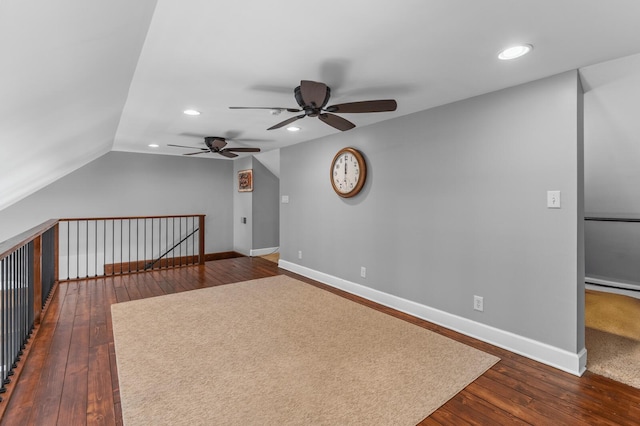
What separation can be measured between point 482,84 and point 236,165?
220 inches

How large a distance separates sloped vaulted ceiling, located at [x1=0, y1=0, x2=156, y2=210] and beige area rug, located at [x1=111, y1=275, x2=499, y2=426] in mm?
1765

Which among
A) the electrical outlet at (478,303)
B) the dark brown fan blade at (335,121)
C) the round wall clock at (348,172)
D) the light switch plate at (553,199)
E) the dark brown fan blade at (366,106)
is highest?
the dark brown fan blade at (366,106)

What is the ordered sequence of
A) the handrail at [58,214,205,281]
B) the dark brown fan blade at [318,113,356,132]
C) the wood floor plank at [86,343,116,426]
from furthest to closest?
the handrail at [58,214,205,281], the dark brown fan blade at [318,113,356,132], the wood floor plank at [86,343,116,426]

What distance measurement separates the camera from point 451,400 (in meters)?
1.91

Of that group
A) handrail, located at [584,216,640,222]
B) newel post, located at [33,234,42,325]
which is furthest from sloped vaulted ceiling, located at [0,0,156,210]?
handrail, located at [584,216,640,222]

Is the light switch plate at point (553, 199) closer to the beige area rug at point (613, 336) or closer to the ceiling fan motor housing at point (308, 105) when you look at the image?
the beige area rug at point (613, 336)

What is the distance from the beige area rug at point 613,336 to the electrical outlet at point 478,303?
30.5 inches

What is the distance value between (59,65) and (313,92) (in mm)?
1424

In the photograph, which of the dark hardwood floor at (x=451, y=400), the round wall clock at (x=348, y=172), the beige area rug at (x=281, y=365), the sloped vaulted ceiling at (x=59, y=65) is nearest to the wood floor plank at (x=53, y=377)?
the dark hardwood floor at (x=451, y=400)

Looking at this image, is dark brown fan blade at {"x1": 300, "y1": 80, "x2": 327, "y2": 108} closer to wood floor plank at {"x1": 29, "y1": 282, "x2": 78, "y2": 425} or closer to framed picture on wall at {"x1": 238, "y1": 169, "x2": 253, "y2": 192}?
wood floor plank at {"x1": 29, "y1": 282, "x2": 78, "y2": 425}

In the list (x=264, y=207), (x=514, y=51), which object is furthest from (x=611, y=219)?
(x=264, y=207)

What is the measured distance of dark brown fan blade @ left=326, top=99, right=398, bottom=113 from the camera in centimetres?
231

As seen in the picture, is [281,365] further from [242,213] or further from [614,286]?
[242,213]

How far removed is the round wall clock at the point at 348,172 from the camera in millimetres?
3791
